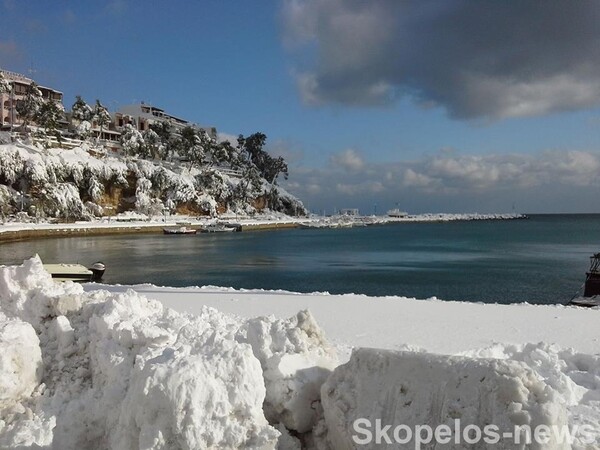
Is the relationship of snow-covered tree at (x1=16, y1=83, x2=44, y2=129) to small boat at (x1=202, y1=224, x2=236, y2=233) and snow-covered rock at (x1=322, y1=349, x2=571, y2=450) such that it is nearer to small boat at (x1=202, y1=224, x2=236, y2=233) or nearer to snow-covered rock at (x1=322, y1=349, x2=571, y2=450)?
small boat at (x1=202, y1=224, x2=236, y2=233)

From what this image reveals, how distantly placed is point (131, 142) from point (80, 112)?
9950 mm

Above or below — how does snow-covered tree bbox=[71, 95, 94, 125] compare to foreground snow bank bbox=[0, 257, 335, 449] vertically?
above

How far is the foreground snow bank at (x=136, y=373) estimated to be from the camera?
3.24 metres

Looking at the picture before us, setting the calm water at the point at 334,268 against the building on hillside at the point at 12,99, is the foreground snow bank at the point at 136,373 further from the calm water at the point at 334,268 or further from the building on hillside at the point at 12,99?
the building on hillside at the point at 12,99

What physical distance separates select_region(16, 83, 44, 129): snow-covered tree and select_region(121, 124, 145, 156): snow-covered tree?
545 inches

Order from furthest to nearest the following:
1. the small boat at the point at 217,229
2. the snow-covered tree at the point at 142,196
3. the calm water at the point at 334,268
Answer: the snow-covered tree at the point at 142,196
the small boat at the point at 217,229
the calm water at the point at 334,268

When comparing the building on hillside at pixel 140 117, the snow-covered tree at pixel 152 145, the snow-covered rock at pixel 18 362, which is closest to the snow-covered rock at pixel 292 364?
the snow-covered rock at pixel 18 362

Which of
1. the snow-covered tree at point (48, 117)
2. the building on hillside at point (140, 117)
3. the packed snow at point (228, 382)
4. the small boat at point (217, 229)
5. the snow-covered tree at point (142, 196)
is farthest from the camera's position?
the building on hillside at point (140, 117)

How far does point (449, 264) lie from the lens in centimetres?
3719

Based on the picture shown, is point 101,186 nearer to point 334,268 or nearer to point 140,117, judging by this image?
point 140,117

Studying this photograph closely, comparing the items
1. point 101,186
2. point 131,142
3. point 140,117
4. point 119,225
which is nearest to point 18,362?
point 119,225

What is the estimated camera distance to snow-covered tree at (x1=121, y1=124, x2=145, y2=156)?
75.2m

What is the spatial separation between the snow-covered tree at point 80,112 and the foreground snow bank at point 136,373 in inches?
3113

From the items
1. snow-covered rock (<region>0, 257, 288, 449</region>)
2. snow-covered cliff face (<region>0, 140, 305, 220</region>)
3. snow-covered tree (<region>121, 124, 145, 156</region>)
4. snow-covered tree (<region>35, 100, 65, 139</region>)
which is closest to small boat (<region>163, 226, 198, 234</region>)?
snow-covered cliff face (<region>0, 140, 305, 220</region>)
